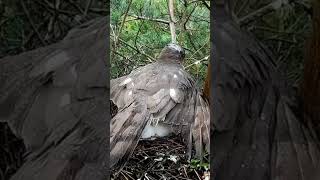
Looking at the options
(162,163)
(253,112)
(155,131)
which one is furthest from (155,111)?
(253,112)

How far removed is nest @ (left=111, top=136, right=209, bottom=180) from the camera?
A: 1613mm

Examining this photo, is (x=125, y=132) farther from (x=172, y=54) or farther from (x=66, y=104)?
(x=172, y=54)

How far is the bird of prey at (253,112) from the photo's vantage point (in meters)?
1.08

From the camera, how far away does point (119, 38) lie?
2.19 meters

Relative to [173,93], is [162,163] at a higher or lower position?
lower

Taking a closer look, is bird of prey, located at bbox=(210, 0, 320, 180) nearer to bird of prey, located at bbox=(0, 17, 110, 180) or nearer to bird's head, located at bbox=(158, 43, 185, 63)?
bird of prey, located at bbox=(0, 17, 110, 180)

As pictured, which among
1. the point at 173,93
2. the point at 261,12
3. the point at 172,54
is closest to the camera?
the point at 261,12

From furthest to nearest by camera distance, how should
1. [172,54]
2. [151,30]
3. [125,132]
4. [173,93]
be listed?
[151,30]
[172,54]
[173,93]
[125,132]

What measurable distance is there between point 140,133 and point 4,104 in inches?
25.3

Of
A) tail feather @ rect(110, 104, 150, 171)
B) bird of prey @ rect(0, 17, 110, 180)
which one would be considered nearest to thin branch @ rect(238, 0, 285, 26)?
bird of prey @ rect(0, 17, 110, 180)

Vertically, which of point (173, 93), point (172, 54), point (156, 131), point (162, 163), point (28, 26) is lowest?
point (162, 163)

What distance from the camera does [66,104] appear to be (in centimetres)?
110

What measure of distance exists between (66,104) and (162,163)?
0.69m

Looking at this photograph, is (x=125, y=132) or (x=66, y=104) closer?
(x=66, y=104)
